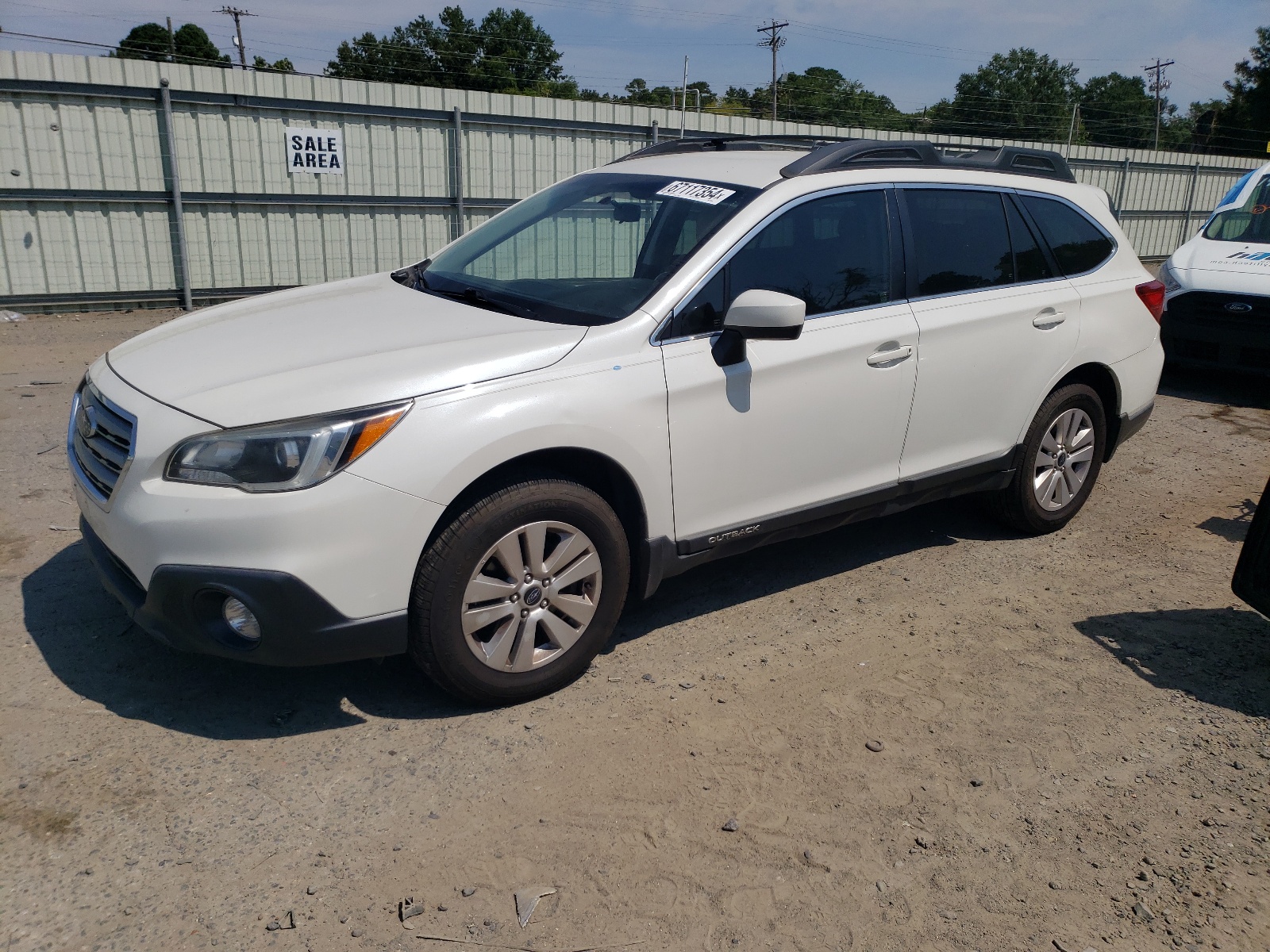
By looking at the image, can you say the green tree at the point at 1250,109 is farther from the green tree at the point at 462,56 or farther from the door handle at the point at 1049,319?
the door handle at the point at 1049,319

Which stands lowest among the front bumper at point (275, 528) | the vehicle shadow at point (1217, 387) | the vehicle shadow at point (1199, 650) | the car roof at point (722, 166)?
the vehicle shadow at point (1217, 387)

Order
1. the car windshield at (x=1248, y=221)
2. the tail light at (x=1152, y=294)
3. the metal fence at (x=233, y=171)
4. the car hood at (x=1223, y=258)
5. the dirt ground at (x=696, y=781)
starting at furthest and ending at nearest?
the metal fence at (x=233, y=171) → the car windshield at (x=1248, y=221) → the car hood at (x=1223, y=258) → the tail light at (x=1152, y=294) → the dirt ground at (x=696, y=781)

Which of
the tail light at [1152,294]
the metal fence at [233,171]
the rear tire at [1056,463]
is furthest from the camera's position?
the metal fence at [233,171]

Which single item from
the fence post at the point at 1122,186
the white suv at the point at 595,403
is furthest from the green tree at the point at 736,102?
the white suv at the point at 595,403

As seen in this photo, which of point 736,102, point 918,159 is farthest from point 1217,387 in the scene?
point 736,102

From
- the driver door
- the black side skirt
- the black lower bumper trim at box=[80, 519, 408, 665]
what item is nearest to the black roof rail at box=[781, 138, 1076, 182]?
the driver door

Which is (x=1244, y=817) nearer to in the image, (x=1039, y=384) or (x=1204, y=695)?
(x=1204, y=695)

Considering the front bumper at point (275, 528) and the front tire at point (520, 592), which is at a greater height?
the front bumper at point (275, 528)

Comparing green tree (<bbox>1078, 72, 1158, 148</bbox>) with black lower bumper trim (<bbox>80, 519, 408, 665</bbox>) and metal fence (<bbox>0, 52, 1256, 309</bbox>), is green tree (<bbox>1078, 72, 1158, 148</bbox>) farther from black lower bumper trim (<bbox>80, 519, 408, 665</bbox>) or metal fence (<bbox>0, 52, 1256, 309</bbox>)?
black lower bumper trim (<bbox>80, 519, 408, 665</bbox>)

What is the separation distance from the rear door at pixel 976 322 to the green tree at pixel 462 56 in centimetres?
6233

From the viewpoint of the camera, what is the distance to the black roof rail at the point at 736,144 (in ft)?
15.0

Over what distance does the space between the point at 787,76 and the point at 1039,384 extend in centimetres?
7050

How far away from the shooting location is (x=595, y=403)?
3.40 metres

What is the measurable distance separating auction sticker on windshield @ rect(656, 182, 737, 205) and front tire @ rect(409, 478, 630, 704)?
4.49 ft
